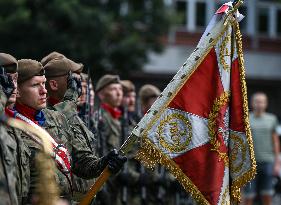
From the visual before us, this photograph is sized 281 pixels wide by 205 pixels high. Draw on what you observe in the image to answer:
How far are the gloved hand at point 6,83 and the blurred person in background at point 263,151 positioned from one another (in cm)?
810

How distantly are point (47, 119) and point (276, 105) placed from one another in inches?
1167

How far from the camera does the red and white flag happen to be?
7.72 meters

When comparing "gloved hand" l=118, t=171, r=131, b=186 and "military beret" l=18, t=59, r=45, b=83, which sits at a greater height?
"military beret" l=18, t=59, r=45, b=83

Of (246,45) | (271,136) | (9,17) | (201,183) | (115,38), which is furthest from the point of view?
(246,45)

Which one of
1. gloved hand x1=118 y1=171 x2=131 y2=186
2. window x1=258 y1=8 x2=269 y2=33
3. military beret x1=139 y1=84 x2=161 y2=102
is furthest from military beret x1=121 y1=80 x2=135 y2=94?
window x1=258 y1=8 x2=269 y2=33

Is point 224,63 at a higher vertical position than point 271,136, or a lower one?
higher

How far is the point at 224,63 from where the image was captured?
26.4ft

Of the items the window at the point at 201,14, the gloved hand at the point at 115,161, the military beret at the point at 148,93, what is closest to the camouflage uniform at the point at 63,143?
the gloved hand at the point at 115,161

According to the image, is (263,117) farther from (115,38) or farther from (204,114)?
(115,38)

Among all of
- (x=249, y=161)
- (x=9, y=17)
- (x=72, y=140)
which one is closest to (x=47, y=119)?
(x=72, y=140)

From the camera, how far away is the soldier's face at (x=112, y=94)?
11.4 metres

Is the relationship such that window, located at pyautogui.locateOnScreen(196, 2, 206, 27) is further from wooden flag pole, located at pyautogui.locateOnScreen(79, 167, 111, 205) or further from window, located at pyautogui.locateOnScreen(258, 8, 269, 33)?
wooden flag pole, located at pyautogui.locateOnScreen(79, 167, 111, 205)

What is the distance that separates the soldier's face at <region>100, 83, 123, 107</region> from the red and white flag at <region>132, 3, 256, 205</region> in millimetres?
3531

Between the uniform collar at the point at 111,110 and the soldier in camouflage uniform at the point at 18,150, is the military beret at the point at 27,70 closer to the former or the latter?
the soldier in camouflage uniform at the point at 18,150
